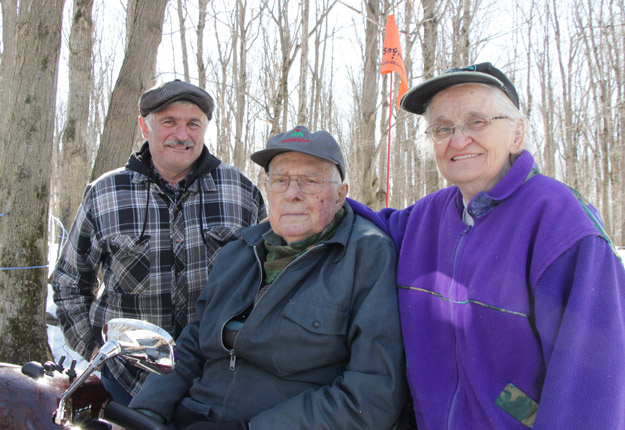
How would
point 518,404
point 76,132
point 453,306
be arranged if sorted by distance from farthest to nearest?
point 76,132
point 453,306
point 518,404

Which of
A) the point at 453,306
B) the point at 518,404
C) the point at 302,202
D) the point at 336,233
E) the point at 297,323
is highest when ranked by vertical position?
the point at 302,202

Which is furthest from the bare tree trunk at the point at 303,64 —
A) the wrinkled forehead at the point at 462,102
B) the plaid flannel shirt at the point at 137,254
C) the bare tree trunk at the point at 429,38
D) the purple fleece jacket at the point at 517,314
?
the purple fleece jacket at the point at 517,314

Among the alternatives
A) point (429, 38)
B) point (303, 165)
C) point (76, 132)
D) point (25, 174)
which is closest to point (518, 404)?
point (303, 165)

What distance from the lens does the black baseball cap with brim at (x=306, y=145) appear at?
1986 mm

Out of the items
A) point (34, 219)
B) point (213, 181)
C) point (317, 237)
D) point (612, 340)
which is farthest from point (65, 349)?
point (612, 340)

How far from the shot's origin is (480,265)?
4.94 feet

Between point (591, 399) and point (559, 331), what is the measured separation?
19 cm

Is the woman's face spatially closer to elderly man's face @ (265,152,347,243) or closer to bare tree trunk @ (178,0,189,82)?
elderly man's face @ (265,152,347,243)

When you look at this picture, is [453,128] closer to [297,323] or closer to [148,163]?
[297,323]

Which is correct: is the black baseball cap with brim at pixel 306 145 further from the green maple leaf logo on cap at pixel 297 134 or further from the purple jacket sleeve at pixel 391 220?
the purple jacket sleeve at pixel 391 220

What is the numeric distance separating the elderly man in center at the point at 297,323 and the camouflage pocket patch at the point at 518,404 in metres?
0.38

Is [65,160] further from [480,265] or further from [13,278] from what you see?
[480,265]

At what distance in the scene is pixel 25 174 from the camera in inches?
134

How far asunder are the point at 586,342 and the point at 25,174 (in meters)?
3.77
